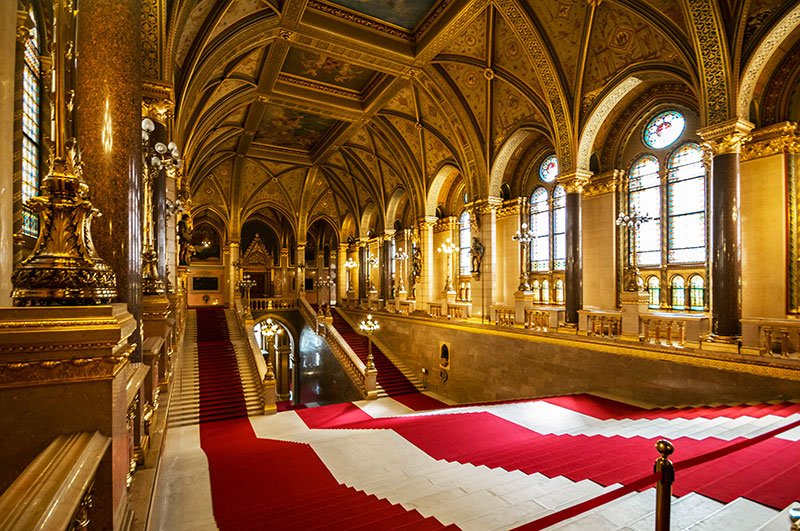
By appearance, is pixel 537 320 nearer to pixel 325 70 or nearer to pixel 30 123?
pixel 325 70

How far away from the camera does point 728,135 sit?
313 inches

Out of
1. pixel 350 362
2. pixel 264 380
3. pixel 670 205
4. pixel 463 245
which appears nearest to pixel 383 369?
pixel 350 362

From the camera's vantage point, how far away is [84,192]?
216 cm

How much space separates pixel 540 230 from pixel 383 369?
27.2 ft

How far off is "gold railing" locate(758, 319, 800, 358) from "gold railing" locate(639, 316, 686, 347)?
124cm

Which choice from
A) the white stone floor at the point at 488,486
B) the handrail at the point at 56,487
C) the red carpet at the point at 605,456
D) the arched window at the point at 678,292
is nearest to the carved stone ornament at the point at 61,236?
the handrail at the point at 56,487

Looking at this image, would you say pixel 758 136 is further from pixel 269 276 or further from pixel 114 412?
pixel 269 276

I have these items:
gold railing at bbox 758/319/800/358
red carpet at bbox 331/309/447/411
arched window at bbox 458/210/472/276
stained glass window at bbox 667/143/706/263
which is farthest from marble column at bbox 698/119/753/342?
arched window at bbox 458/210/472/276

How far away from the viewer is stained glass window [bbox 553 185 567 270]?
47.6 ft

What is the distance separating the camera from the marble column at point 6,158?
9.37ft

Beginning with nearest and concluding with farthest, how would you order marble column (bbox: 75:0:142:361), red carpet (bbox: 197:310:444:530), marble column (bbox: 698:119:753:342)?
1. red carpet (bbox: 197:310:444:530)
2. marble column (bbox: 75:0:142:361)
3. marble column (bbox: 698:119:753:342)

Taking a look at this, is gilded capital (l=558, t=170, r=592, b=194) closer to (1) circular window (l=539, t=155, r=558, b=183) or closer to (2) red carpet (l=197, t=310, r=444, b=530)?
(1) circular window (l=539, t=155, r=558, b=183)

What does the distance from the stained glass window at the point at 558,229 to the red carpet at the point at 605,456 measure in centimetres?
852

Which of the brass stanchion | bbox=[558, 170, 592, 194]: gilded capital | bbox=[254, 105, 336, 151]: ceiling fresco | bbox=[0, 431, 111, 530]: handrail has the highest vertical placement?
bbox=[254, 105, 336, 151]: ceiling fresco
